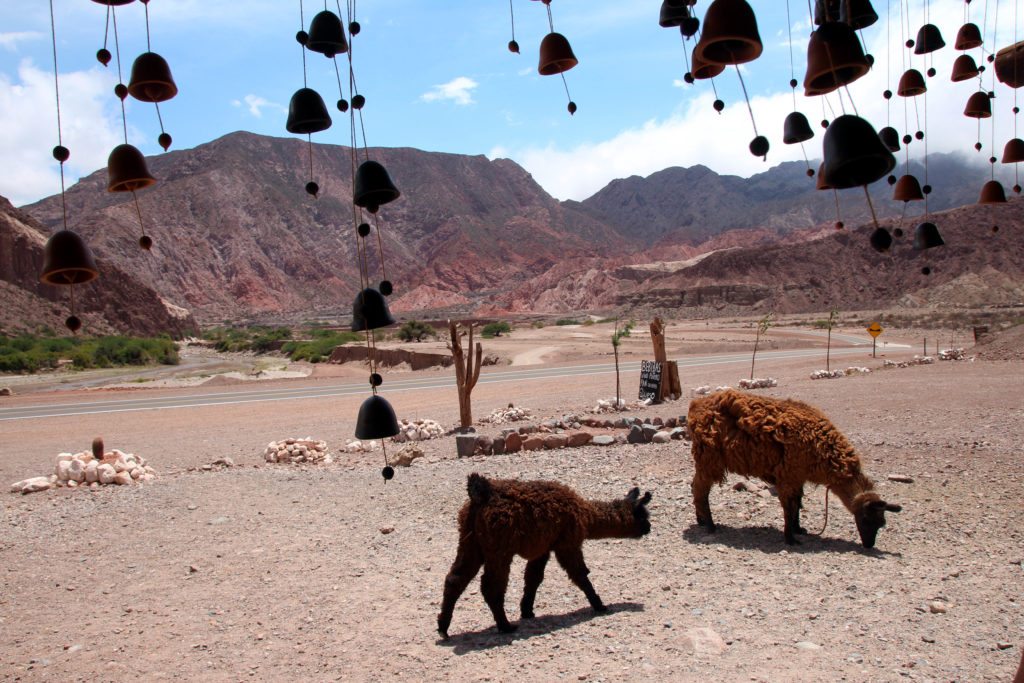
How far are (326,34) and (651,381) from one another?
63.4 ft

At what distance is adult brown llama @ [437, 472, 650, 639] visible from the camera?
6.39 metres

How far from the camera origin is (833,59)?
370 cm

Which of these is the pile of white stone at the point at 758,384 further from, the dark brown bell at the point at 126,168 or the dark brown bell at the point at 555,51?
the dark brown bell at the point at 126,168

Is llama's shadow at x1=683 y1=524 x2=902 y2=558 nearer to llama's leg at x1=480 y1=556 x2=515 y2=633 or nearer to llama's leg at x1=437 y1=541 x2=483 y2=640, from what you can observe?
llama's leg at x1=480 y1=556 x2=515 y2=633

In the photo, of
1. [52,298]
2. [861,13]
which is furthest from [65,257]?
[52,298]

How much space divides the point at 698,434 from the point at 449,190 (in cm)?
19022

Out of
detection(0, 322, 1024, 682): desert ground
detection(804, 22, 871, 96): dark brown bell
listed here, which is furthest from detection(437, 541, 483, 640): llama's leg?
detection(804, 22, 871, 96): dark brown bell

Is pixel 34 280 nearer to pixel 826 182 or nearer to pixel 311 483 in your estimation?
pixel 311 483

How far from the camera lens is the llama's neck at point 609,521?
7036 mm

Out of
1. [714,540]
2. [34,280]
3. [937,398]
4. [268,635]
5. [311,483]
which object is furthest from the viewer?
[34,280]

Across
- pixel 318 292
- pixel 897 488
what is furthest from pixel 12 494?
pixel 318 292

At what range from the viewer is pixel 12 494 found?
13.5 meters

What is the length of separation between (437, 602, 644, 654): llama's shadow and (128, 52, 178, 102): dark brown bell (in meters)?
4.98

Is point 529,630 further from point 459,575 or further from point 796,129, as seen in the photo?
point 796,129
